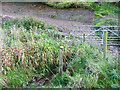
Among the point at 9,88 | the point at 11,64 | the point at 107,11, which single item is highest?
the point at 107,11

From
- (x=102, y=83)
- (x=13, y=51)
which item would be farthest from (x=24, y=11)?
(x=102, y=83)

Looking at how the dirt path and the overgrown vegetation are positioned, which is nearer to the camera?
the overgrown vegetation

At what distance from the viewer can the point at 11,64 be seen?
3.38 metres

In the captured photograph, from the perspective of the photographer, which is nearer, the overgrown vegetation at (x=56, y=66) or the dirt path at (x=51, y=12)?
the overgrown vegetation at (x=56, y=66)

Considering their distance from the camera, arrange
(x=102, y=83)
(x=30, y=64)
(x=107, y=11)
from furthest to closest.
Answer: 1. (x=107, y=11)
2. (x=30, y=64)
3. (x=102, y=83)

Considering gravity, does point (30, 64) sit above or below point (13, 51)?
below

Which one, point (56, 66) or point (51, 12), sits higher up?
point (51, 12)

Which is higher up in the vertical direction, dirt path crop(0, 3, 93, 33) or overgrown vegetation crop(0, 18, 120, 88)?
dirt path crop(0, 3, 93, 33)

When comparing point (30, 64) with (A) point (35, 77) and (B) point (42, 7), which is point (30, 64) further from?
(B) point (42, 7)

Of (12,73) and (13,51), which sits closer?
(12,73)

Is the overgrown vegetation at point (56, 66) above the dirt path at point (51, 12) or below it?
below

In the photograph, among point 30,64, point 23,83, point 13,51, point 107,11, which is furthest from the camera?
point 107,11

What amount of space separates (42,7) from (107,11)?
14.4 ft

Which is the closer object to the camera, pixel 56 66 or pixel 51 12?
pixel 56 66
